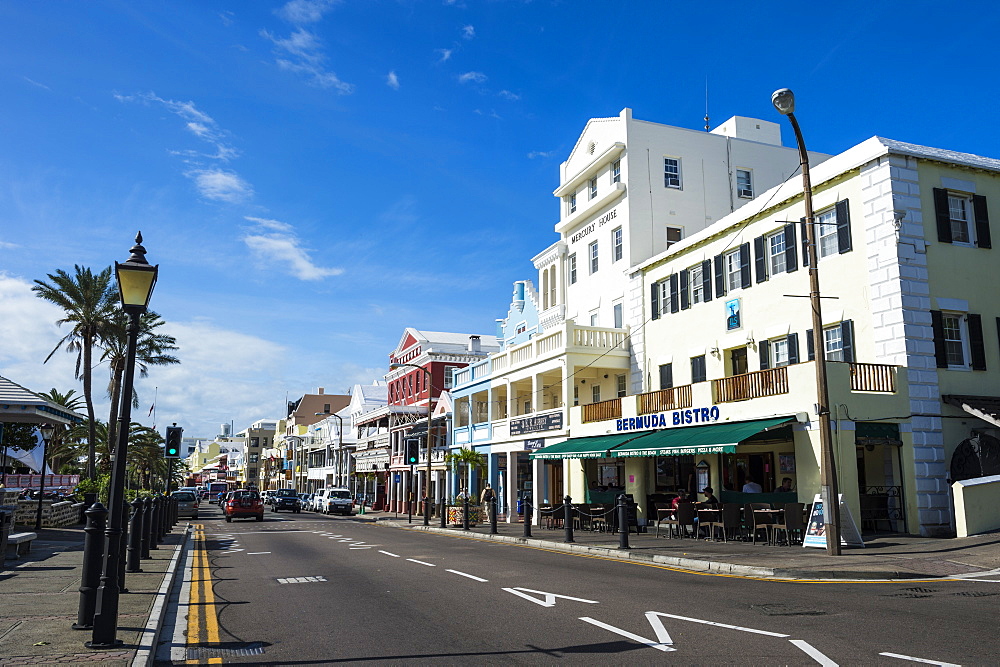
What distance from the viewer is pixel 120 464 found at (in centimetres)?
809

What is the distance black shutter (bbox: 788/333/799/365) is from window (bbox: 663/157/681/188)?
11.6 metres

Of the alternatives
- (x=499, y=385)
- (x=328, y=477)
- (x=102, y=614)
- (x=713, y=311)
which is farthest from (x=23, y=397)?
(x=328, y=477)

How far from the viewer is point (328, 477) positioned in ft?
271

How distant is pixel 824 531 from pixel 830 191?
32.7 feet

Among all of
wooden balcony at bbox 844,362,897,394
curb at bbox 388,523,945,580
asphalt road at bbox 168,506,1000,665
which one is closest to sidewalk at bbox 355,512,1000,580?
curb at bbox 388,523,945,580

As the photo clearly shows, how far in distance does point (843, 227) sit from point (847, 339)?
10.1 ft

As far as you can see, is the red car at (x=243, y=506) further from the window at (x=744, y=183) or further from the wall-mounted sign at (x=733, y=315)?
the window at (x=744, y=183)

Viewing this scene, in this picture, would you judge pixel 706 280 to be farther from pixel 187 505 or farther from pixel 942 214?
pixel 187 505

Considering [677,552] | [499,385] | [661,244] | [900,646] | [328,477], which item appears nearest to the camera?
[900,646]

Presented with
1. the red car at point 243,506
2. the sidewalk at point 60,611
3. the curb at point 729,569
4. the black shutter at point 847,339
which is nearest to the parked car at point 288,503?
the red car at point 243,506

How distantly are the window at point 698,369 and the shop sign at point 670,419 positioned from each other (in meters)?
2.43

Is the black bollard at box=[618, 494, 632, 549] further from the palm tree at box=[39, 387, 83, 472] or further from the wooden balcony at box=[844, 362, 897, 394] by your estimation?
the palm tree at box=[39, 387, 83, 472]

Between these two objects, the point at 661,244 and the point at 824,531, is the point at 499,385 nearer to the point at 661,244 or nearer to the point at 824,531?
the point at 661,244

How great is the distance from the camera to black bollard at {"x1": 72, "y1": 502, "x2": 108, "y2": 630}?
773cm
